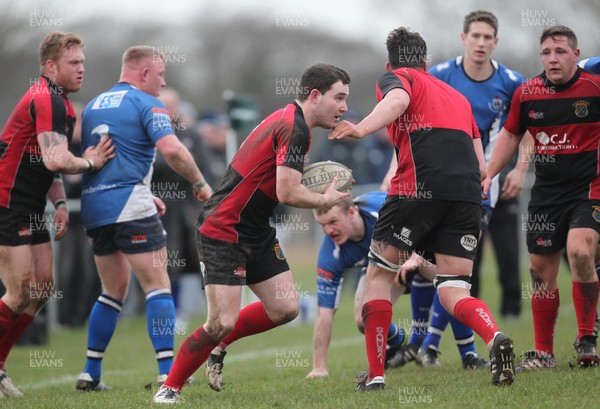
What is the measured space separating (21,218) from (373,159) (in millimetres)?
9621

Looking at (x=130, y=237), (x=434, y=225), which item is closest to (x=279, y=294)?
(x=434, y=225)

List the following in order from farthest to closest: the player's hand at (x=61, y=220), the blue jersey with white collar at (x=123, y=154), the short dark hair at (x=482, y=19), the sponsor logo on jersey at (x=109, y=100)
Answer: the short dark hair at (x=482, y=19)
the player's hand at (x=61, y=220)
the sponsor logo on jersey at (x=109, y=100)
the blue jersey with white collar at (x=123, y=154)

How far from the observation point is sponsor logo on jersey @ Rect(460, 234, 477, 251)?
628 centimetres

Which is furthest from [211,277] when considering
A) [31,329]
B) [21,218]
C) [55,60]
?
[31,329]

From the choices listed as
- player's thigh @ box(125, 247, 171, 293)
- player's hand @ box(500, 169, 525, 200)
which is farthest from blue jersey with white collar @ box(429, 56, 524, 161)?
player's thigh @ box(125, 247, 171, 293)

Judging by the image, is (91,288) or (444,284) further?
(91,288)

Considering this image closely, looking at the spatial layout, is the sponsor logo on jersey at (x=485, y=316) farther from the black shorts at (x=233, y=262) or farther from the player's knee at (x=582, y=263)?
the black shorts at (x=233, y=262)

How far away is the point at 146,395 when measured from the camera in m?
6.86

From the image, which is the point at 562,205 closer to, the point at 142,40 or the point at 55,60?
the point at 55,60

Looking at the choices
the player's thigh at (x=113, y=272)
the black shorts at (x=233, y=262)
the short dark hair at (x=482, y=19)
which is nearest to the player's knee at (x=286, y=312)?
the black shorts at (x=233, y=262)

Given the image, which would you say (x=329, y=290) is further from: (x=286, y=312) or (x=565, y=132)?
(x=565, y=132)

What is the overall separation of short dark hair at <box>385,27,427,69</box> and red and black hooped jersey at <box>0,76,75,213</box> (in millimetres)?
2782

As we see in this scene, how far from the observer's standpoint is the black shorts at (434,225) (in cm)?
619

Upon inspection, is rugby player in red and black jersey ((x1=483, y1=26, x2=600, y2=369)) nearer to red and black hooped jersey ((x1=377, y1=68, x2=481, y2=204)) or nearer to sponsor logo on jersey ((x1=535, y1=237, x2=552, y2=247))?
sponsor logo on jersey ((x1=535, y1=237, x2=552, y2=247))
